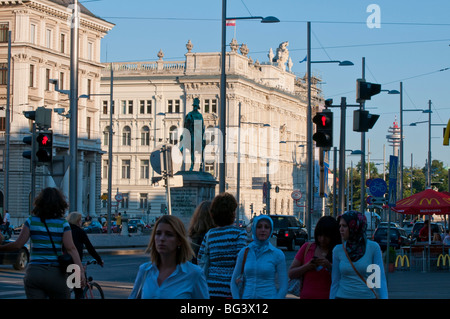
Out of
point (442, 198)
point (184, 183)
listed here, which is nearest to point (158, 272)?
point (442, 198)

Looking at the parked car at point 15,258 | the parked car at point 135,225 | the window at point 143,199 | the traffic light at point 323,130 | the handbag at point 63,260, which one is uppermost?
the traffic light at point 323,130

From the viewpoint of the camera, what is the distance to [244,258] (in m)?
8.24

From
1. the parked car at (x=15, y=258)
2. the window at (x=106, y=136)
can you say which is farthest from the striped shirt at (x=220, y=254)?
the window at (x=106, y=136)

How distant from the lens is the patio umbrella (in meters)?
30.5

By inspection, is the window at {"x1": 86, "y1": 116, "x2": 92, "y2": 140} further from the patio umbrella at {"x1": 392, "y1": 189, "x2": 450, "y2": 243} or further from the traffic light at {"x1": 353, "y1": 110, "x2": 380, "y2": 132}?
the traffic light at {"x1": 353, "y1": 110, "x2": 380, "y2": 132}

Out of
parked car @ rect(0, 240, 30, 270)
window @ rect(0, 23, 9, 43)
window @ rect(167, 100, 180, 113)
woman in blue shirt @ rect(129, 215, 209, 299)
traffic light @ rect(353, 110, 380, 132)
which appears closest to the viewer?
woman in blue shirt @ rect(129, 215, 209, 299)

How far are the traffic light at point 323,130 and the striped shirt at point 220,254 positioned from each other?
12.5m

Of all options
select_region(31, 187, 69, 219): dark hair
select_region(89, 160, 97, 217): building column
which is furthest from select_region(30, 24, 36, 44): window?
select_region(31, 187, 69, 219): dark hair

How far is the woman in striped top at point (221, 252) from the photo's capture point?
8734 mm

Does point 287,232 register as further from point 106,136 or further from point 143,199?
point 106,136

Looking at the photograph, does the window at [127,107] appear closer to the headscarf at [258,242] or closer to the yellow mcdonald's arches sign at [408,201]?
the yellow mcdonald's arches sign at [408,201]

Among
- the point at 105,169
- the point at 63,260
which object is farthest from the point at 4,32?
the point at 63,260

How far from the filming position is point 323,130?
21.7m
